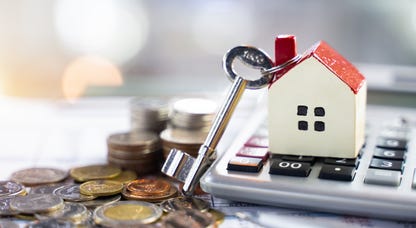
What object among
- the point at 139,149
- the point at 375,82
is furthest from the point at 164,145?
the point at 375,82

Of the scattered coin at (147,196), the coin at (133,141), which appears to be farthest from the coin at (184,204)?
the coin at (133,141)

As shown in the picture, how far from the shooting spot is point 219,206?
68 centimetres

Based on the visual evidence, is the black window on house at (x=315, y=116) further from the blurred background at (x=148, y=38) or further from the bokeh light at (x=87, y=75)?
the bokeh light at (x=87, y=75)

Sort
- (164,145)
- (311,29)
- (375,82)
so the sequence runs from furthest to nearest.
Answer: (311,29) < (375,82) < (164,145)

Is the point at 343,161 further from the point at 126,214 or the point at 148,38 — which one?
the point at 148,38

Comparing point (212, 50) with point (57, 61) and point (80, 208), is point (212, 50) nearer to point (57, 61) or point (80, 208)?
point (57, 61)

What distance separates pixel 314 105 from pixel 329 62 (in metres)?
0.05

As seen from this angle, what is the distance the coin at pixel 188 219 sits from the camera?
615 mm

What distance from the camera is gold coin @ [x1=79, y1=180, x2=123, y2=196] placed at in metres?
0.69

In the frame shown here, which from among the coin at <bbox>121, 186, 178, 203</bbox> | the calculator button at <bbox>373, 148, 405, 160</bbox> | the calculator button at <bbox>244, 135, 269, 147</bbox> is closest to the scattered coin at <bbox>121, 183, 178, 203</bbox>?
the coin at <bbox>121, 186, 178, 203</bbox>

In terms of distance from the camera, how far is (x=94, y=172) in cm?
78

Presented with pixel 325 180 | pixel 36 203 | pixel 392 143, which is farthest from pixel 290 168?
pixel 36 203

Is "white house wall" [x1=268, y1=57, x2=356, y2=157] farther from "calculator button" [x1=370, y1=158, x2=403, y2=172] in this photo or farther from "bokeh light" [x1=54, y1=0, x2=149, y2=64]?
"bokeh light" [x1=54, y1=0, x2=149, y2=64]

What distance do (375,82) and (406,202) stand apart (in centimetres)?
46
